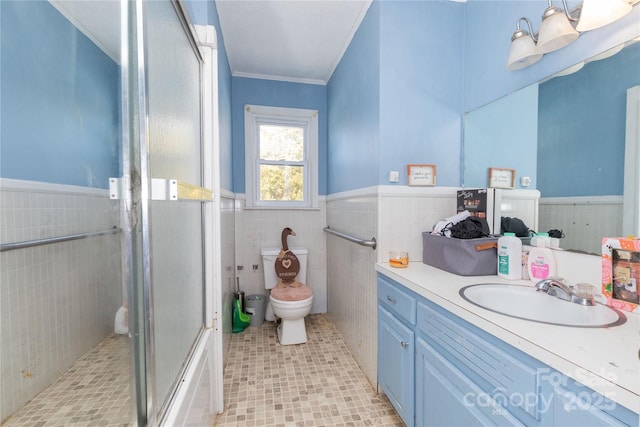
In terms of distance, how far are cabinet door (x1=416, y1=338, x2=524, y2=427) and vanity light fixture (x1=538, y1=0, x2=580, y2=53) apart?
1.34 m

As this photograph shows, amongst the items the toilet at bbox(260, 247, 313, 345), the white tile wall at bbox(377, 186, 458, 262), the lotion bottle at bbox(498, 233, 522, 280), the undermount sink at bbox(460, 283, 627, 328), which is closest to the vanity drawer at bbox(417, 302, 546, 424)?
the undermount sink at bbox(460, 283, 627, 328)

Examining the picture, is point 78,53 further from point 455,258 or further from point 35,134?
point 455,258

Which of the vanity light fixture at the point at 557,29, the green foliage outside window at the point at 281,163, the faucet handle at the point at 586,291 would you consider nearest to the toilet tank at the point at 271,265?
the green foliage outside window at the point at 281,163

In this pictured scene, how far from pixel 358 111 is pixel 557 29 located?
110 centimetres

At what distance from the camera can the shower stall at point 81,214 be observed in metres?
0.58

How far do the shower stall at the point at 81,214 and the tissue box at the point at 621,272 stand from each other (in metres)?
1.45

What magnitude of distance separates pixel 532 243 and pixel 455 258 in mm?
349

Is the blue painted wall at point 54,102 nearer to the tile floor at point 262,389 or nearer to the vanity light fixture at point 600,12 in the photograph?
the tile floor at point 262,389

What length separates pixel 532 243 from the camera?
4.34 ft

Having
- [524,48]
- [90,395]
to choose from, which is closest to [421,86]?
[524,48]

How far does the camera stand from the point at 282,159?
2.85 meters

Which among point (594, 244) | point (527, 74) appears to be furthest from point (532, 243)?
point (527, 74)

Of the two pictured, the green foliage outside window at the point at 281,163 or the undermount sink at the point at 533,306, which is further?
the green foliage outside window at the point at 281,163

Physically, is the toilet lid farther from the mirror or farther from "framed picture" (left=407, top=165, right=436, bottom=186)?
the mirror
